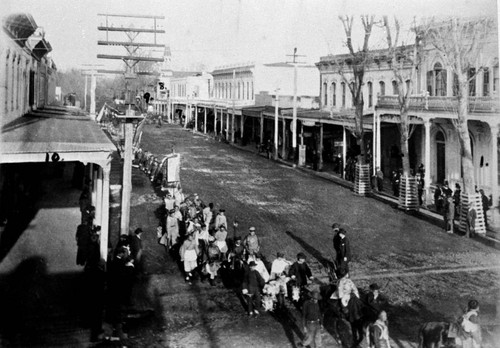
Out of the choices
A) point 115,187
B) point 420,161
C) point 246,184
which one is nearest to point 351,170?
point 420,161

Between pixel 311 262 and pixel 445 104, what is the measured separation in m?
10.7

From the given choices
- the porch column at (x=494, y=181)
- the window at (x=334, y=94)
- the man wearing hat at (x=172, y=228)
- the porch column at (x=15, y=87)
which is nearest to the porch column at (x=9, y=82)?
the porch column at (x=15, y=87)

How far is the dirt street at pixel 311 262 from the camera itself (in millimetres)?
9273

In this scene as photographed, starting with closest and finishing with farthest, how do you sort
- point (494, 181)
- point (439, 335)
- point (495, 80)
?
1. point (439, 335)
2. point (494, 181)
3. point (495, 80)

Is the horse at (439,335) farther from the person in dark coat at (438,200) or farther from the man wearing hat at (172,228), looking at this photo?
the person in dark coat at (438,200)

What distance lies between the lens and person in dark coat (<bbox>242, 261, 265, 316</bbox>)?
992cm

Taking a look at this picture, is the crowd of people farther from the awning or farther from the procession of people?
the awning

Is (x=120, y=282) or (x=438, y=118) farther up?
(x=438, y=118)

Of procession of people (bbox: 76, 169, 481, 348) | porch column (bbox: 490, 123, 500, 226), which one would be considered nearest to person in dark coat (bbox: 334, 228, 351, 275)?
procession of people (bbox: 76, 169, 481, 348)

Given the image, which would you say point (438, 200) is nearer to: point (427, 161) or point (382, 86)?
point (427, 161)

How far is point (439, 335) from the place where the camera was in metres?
7.48

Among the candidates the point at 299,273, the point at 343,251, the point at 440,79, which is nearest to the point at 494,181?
the point at 343,251

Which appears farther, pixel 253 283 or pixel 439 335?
pixel 253 283

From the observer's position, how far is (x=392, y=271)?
12.7 meters
